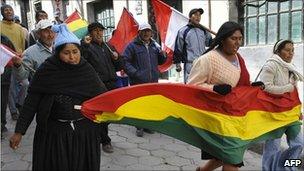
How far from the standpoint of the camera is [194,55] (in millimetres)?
6977

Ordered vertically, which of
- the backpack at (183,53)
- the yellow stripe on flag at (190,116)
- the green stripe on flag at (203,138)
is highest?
the backpack at (183,53)

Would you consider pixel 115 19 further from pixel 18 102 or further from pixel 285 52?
pixel 285 52

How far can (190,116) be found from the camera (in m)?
3.80

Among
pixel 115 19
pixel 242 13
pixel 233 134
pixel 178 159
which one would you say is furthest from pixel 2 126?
pixel 115 19

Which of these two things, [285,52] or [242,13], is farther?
[242,13]

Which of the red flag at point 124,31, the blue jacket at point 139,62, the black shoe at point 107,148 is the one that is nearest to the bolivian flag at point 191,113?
the black shoe at point 107,148

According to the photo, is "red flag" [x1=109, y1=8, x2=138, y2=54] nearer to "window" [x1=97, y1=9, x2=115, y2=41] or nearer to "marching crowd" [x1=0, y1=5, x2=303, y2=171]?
"marching crowd" [x1=0, y1=5, x2=303, y2=171]

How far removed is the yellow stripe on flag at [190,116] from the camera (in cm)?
365

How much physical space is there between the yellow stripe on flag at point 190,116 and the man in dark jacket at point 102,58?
5.73 ft

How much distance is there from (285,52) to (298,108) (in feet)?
2.10

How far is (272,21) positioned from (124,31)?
3221 millimetres

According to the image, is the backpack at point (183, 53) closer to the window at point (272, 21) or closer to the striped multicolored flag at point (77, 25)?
the striped multicolored flag at point (77, 25)

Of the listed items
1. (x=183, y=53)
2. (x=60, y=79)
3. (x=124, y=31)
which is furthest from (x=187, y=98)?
(x=124, y=31)

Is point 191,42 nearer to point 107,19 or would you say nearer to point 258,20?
point 258,20
